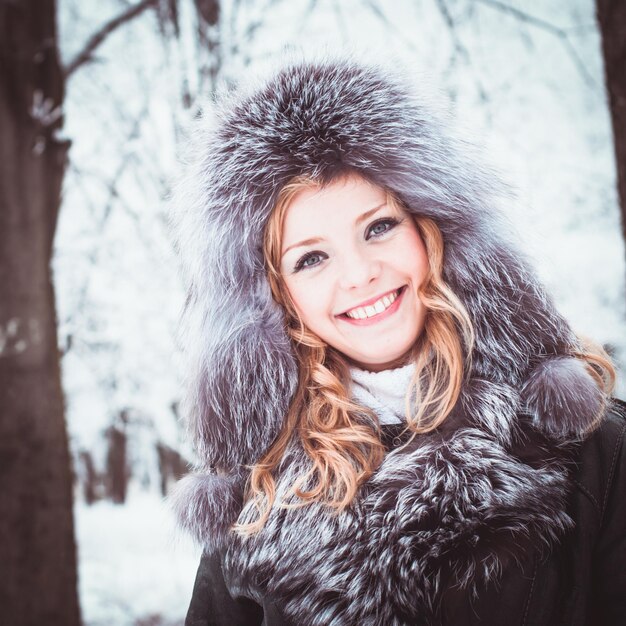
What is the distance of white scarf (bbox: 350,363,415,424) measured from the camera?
162 centimetres

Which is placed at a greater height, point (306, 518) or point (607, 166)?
point (607, 166)

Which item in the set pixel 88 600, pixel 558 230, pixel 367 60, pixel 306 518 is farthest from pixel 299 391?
pixel 558 230

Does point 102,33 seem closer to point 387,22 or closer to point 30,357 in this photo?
point 387,22

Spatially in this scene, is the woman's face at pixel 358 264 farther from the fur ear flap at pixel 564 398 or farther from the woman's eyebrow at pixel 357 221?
the fur ear flap at pixel 564 398

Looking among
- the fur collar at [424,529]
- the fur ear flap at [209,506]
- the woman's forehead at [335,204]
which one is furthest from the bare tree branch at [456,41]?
the fur ear flap at [209,506]

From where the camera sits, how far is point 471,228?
5.35 ft

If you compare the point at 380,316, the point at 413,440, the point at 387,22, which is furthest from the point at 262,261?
the point at 387,22

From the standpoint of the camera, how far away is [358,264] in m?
1.51

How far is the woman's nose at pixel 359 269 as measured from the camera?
1508 millimetres

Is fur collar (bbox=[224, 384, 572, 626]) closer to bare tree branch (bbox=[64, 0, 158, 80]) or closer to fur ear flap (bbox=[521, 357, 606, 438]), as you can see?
fur ear flap (bbox=[521, 357, 606, 438])

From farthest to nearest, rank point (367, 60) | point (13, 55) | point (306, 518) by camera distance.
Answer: point (13, 55) → point (367, 60) → point (306, 518)

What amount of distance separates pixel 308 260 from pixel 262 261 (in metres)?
0.20

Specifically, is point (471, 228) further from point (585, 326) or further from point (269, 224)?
point (585, 326)

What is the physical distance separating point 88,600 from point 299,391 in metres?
3.45
